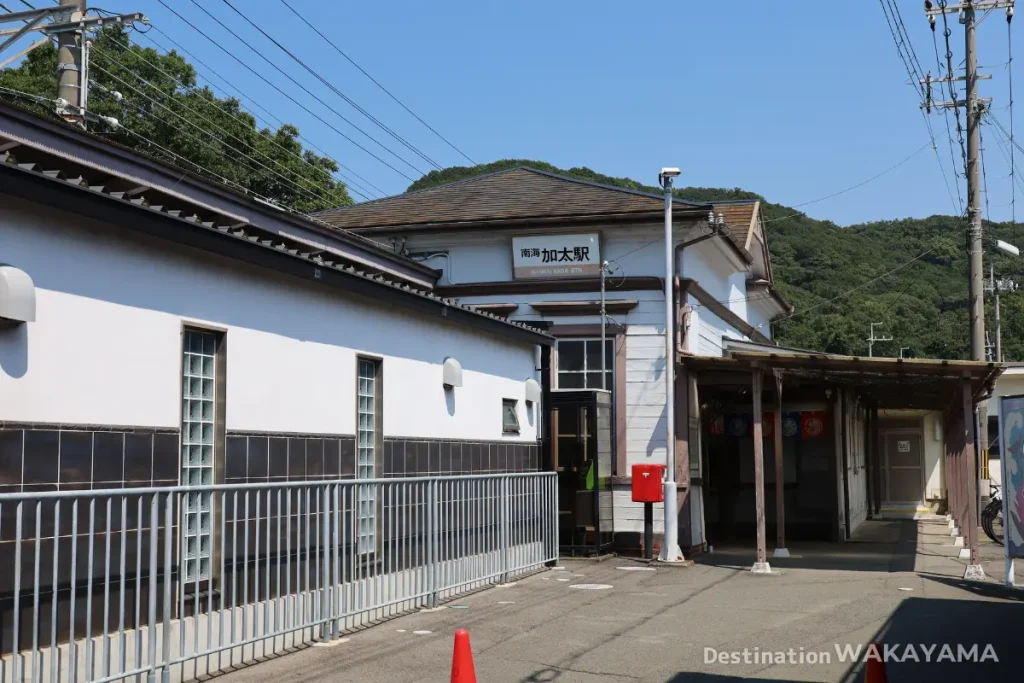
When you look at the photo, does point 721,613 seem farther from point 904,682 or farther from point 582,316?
point 582,316

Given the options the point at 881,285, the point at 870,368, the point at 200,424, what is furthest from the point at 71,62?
the point at 881,285

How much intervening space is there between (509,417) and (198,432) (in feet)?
27.0

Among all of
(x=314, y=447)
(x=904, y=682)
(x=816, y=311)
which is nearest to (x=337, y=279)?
(x=314, y=447)

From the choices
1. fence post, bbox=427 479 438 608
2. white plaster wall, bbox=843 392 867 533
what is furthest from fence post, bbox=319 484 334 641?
white plaster wall, bbox=843 392 867 533

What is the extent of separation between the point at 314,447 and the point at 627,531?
967 cm

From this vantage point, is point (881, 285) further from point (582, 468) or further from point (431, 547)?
point (431, 547)

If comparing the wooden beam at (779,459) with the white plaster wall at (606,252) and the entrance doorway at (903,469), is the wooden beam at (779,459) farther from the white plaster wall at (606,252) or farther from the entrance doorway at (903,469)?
the entrance doorway at (903,469)

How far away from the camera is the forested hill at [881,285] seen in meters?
66.9

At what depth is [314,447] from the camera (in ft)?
38.1

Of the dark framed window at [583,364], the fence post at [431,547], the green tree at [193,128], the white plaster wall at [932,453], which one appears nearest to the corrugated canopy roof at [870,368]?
the dark framed window at [583,364]

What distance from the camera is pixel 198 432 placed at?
984cm

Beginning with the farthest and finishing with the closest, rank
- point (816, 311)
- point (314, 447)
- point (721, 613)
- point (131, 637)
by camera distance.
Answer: point (816, 311)
point (721, 613)
point (314, 447)
point (131, 637)

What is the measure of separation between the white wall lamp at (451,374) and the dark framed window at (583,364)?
5552 mm

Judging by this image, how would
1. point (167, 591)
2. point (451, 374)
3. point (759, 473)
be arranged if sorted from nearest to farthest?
point (167, 591) → point (451, 374) → point (759, 473)
